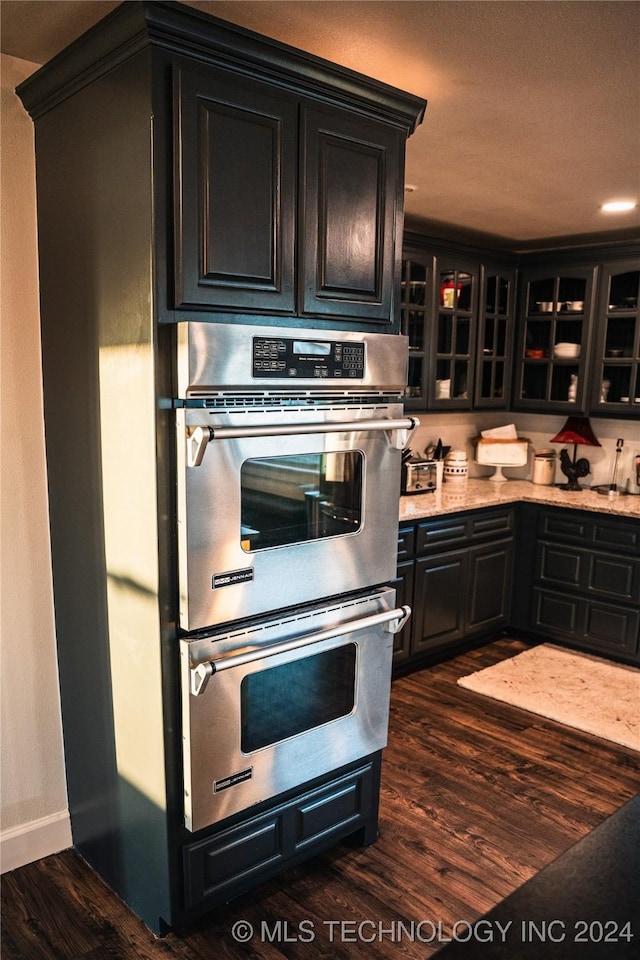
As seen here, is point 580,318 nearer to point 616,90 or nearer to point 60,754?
point 616,90

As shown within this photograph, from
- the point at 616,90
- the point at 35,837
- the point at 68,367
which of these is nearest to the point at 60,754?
the point at 35,837

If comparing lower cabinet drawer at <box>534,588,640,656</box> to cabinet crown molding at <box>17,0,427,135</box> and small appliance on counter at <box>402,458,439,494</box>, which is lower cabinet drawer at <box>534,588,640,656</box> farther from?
cabinet crown molding at <box>17,0,427,135</box>

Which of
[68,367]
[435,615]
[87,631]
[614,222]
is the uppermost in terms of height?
[614,222]

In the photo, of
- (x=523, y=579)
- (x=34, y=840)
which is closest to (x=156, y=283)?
(x=34, y=840)

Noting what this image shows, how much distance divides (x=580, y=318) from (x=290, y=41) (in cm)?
283

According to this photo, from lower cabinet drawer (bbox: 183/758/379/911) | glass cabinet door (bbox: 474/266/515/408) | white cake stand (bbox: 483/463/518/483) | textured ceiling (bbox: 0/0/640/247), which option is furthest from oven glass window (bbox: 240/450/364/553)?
white cake stand (bbox: 483/463/518/483)

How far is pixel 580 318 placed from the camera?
427 cm

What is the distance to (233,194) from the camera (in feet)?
5.89

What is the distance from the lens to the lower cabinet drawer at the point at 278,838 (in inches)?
78.8

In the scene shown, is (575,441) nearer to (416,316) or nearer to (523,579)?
(523,579)

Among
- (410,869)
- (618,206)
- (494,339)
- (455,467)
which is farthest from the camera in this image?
(455,467)

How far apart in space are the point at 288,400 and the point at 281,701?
0.85 m

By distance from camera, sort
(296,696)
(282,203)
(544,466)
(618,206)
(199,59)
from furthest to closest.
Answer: (544,466) < (618,206) < (296,696) < (282,203) < (199,59)

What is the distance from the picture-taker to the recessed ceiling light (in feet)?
11.3
